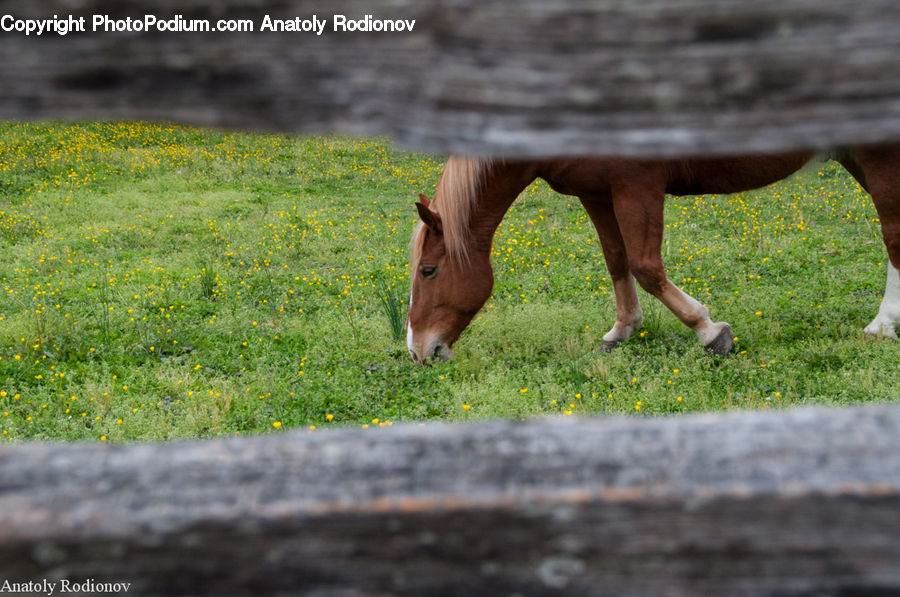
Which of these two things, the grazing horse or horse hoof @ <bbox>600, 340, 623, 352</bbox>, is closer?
the grazing horse

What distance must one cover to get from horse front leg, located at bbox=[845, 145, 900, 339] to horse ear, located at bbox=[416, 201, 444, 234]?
2.91m

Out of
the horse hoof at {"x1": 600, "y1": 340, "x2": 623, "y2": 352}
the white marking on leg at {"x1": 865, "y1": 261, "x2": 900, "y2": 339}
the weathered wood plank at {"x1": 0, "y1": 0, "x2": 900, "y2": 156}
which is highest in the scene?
the weathered wood plank at {"x1": 0, "y1": 0, "x2": 900, "y2": 156}

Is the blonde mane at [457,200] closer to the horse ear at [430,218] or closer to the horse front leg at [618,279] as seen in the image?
the horse ear at [430,218]

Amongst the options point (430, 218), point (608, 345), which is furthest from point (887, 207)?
point (430, 218)

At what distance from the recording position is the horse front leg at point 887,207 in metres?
5.12

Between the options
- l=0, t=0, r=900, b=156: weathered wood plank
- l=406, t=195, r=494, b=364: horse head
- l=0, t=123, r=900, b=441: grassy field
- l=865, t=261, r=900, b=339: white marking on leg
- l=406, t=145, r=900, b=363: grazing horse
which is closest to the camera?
l=0, t=0, r=900, b=156: weathered wood plank

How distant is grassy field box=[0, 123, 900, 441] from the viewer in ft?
16.2

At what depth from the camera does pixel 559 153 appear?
88 cm

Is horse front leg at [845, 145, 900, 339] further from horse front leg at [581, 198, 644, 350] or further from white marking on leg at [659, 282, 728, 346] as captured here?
horse front leg at [581, 198, 644, 350]

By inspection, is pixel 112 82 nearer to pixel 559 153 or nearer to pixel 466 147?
pixel 466 147

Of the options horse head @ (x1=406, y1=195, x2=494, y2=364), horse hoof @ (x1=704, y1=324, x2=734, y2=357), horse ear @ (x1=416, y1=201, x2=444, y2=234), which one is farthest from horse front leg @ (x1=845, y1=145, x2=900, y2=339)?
horse ear @ (x1=416, y1=201, x2=444, y2=234)

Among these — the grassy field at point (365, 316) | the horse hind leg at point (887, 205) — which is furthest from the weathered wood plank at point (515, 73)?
the horse hind leg at point (887, 205)

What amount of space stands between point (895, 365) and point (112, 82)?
17.6 feet

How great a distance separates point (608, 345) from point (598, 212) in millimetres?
1082
